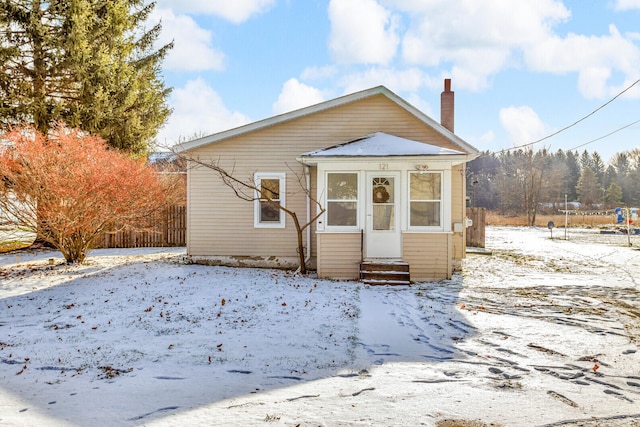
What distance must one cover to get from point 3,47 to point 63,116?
9.53 ft

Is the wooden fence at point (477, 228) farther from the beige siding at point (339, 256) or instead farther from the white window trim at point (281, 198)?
the white window trim at point (281, 198)

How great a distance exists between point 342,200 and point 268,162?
2598mm

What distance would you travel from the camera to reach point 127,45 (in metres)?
17.5

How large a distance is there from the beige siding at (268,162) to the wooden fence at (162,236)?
17.8 ft

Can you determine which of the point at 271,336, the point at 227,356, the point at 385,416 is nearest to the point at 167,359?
the point at 227,356

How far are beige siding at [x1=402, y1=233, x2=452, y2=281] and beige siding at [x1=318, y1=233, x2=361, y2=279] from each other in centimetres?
119

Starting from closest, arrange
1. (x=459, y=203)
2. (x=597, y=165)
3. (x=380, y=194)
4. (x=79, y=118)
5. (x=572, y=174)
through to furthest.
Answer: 1. (x=380, y=194)
2. (x=459, y=203)
3. (x=79, y=118)
4. (x=597, y=165)
5. (x=572, y=174)

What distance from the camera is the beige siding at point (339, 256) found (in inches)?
402

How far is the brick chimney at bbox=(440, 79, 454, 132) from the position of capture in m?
12.9

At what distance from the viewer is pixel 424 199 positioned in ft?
33.2

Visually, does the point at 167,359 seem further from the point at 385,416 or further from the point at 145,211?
the point at 145,211

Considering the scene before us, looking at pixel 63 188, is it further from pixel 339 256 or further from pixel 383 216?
pixel 383 216

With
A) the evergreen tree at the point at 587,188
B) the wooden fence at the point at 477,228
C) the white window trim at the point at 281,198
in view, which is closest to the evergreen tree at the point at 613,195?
the evergreen tree at the point at 587,188

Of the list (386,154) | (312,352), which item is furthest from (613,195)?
(312,352)
